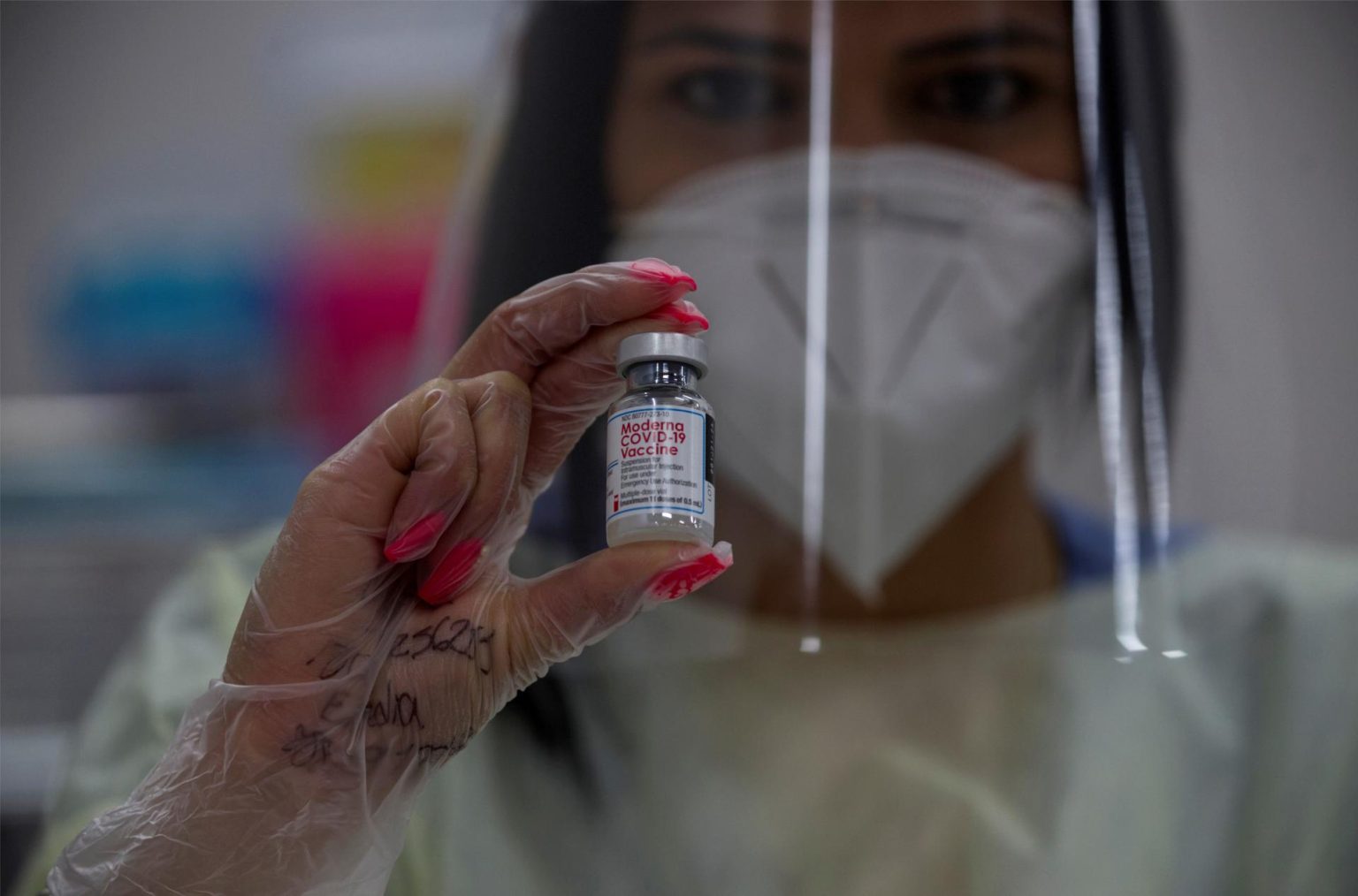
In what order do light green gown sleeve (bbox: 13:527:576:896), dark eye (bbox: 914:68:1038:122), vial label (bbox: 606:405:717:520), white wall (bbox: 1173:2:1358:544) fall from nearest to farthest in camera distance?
vial label (bbox: 606:405:717:520) < light green gown sleeve (bbox: 13:527:576:896) < dark eye (bbox: 914:68:1038:122) < white wall (bbox: 1173:2:1358:544)

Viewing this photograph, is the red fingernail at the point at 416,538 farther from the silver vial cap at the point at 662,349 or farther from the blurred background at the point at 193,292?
the blurred background at the point at 193,292

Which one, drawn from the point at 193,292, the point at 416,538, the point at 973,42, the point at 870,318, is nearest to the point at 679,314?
the point at 416,538

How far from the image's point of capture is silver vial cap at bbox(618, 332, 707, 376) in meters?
0.63

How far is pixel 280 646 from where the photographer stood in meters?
0.66

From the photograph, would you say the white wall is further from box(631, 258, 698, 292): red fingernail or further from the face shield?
box(631, 258, 698, 292): red fingernail

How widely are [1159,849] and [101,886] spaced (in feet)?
3.11

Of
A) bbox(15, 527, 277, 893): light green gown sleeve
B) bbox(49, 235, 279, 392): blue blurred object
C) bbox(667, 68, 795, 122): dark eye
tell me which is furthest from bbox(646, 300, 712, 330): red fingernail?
bbox(49, 235, 279, 392): blue blurred object

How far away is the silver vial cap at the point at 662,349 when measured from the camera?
0.63 meters

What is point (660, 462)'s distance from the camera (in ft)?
1.93

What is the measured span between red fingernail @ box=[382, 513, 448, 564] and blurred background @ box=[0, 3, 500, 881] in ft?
2.13

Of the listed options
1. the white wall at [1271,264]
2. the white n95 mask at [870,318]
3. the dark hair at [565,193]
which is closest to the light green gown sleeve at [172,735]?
the dark hair at [565,193]

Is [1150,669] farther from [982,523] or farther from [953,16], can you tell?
[953,16]

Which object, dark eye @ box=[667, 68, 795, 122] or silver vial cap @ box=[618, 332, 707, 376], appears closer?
silver vial cap @ box=[618, 332, 707, 376]

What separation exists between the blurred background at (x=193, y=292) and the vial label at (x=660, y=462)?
0.73 meters
